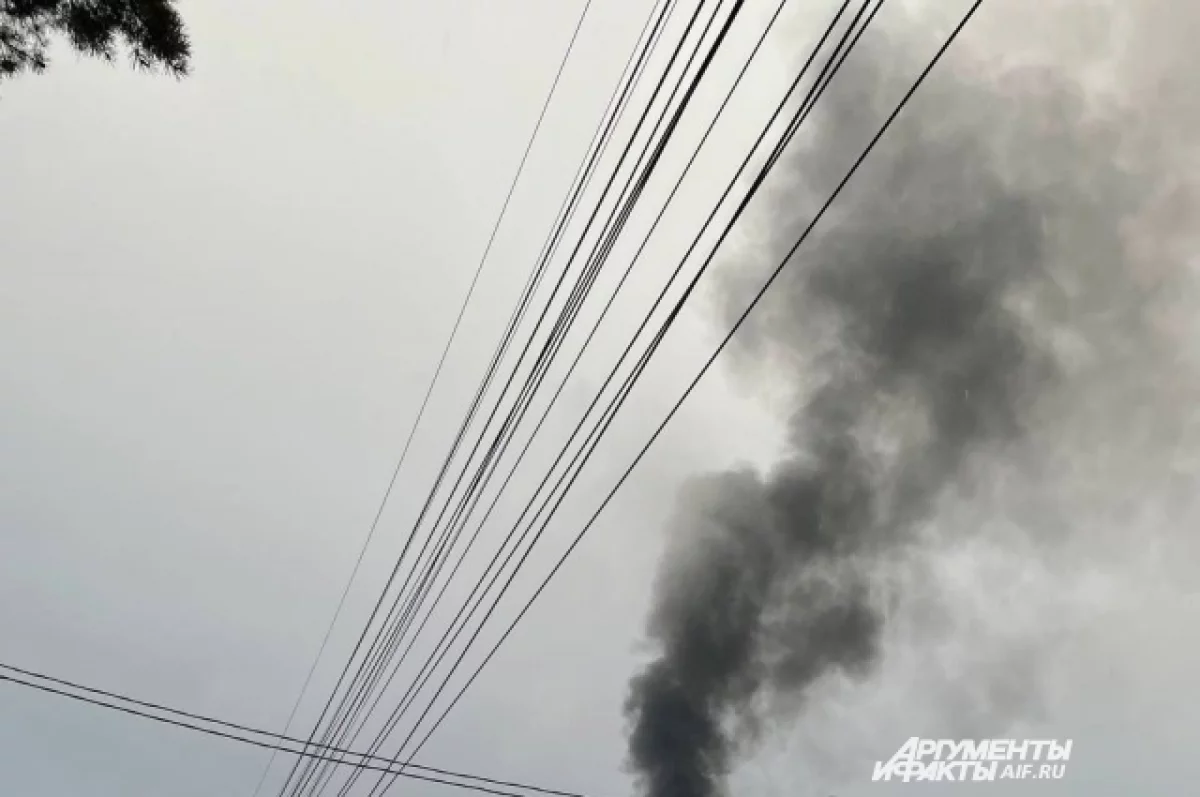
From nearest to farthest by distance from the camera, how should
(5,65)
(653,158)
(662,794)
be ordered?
(653,158) → (5,65) → (662,794)

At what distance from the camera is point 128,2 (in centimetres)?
583

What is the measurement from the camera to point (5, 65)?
5.72 metres

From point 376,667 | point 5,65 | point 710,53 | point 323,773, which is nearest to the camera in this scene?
point 710,53

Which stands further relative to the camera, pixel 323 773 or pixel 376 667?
pixel 323 773

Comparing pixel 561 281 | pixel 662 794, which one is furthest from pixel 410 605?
pixel 662 794

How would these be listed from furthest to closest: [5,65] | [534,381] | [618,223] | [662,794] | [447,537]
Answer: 1. [662,794]
2. [447,537]
3. [534,381]
4. [5,65]
5. [618,223]

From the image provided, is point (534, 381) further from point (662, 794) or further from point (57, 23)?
point (662, 794)

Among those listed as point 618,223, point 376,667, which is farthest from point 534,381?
point 376,667

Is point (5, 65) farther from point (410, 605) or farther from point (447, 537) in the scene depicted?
point (410, 605)

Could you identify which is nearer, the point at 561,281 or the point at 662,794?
the point at 561,281

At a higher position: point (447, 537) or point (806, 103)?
point (806, 103)

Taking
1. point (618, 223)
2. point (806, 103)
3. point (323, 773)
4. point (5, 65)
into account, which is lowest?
point (323, 773)

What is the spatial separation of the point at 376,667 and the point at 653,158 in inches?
284

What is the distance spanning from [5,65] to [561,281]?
14.8 feet
